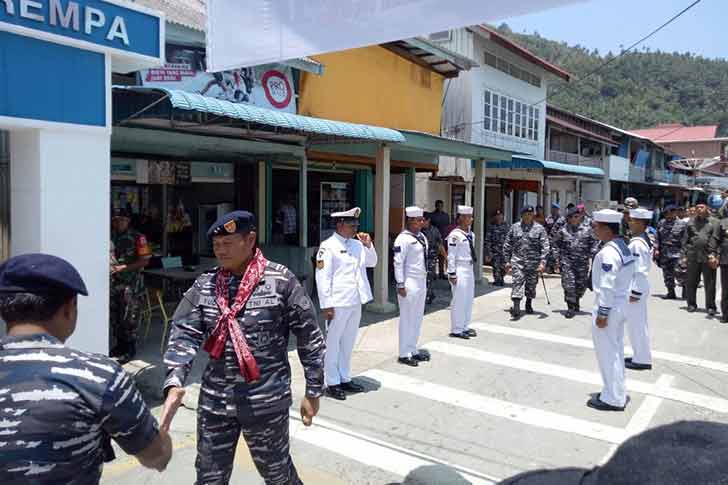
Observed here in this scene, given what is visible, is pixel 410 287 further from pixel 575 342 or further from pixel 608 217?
pixel 575 342

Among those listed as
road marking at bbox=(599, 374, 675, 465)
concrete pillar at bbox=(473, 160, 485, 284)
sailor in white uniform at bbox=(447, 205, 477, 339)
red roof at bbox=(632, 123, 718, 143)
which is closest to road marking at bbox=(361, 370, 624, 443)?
road marking at bbox=(599, 374, 675, 465)

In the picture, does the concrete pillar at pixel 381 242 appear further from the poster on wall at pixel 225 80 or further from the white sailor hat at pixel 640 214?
the white sailor hat at pixel 640 214

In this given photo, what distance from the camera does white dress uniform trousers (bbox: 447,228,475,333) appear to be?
8492 millimetres

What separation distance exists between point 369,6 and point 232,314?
1.74m

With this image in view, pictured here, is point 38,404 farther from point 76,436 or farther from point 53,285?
point 53,285

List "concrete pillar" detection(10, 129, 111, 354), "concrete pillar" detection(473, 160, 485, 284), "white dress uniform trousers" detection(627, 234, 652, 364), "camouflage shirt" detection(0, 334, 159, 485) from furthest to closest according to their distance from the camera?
"concrete pillar" detection(473, 160, 485, 284)
"white dress uniform trousers" detection(627, 234, 652, 364)
"concrete pillar" detection(10, 129, 111, 354)
"camouflage shirt" detection(0, 334, 159, 485)

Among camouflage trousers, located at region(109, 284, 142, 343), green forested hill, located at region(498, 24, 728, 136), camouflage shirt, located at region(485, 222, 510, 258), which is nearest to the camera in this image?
camouflage trousers, located at region(109, 284, 142, 343)

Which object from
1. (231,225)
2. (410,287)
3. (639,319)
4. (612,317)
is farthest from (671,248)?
(231,225)

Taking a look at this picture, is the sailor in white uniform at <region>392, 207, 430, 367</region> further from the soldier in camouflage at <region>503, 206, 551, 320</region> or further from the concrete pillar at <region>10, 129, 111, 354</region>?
the concrete pillar at <region>10, 129, 111, 354</region>

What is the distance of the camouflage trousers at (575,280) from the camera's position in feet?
33.8

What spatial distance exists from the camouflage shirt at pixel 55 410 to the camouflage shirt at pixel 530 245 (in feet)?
28.8

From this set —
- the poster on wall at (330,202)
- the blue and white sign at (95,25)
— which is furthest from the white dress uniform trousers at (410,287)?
the poster on wall at (330,202)

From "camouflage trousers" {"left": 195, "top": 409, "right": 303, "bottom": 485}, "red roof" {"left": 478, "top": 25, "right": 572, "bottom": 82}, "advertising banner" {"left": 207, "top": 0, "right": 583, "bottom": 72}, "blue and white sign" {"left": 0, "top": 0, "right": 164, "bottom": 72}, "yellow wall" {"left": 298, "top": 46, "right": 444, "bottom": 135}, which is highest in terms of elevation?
"red roof" {"left": 478, "top": 25, "right": 572, "bottom": 82}

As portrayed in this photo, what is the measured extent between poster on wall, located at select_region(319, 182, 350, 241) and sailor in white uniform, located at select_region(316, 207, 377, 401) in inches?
269
